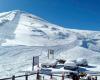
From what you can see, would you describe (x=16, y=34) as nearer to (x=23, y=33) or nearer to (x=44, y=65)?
(x=23, y=33)

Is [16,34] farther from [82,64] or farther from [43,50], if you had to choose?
[82,64]

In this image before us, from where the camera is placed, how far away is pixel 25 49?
61.2 m

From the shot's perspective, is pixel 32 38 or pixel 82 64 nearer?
pixel 82 64

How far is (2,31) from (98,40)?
3738cm

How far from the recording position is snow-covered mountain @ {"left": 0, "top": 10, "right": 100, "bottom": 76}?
46094 mm

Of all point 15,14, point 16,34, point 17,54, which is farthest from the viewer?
point 15,14

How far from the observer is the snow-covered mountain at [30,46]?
46.1 meters

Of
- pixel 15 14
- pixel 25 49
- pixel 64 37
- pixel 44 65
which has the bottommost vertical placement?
pixel 44 65

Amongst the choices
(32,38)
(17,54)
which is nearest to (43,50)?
(17,54)

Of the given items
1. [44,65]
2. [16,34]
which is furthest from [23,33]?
[44,65]

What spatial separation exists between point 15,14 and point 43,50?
65103 millimetres

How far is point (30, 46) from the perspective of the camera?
66.0 metres

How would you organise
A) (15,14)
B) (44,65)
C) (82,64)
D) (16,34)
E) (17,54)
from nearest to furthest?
(44,65)
(82,64)
(17,54)
(16,34)
(15,14)

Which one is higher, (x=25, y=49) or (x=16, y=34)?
(x=16, y=34)
